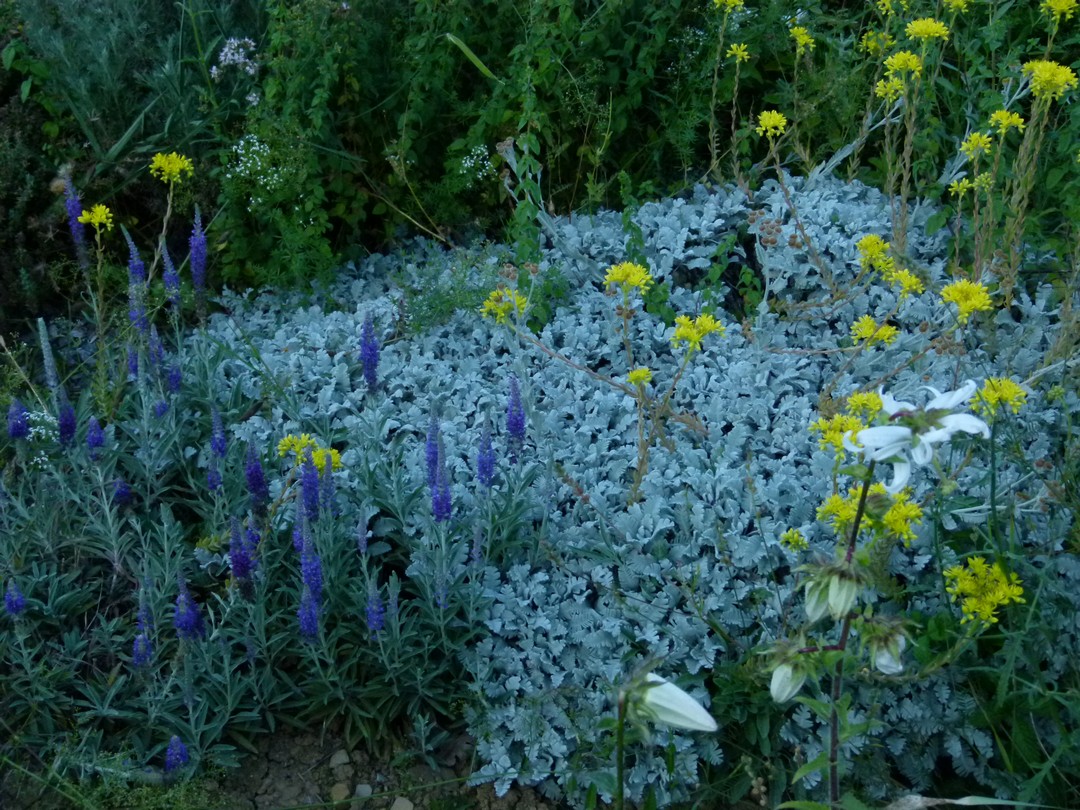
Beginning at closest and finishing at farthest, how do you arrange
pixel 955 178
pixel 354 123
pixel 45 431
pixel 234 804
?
1. pixel 234 804
2. pixel 45 431
3. pixel 955 178
4. pixel 354 123

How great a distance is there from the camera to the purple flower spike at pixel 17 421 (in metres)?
2.85

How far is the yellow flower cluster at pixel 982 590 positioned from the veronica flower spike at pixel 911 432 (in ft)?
2.76

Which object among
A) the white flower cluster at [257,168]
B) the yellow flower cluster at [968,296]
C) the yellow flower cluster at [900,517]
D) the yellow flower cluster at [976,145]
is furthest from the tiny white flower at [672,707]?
the white flower cluster at [257,168]

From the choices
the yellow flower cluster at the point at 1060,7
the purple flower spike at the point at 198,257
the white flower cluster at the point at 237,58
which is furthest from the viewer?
the white flower cluster at the point at 237,58

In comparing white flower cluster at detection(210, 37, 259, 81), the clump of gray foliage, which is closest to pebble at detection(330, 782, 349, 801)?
the clump of gray foliage

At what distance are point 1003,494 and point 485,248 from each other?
1.98 metres

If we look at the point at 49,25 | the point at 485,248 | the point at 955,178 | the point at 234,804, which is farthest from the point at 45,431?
the point at 955,178

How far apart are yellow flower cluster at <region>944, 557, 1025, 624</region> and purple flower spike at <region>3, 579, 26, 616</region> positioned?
2.18 meters

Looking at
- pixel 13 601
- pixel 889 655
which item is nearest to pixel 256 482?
pixel 13 601

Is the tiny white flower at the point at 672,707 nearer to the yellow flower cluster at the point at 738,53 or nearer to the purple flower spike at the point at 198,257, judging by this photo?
the purple flower spike at the point at 198,257

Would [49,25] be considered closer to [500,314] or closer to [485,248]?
[485,248]

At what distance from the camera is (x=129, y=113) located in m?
4.37

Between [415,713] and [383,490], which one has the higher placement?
[383,490]

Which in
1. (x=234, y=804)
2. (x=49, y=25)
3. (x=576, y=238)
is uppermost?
(x=49, y=25)
